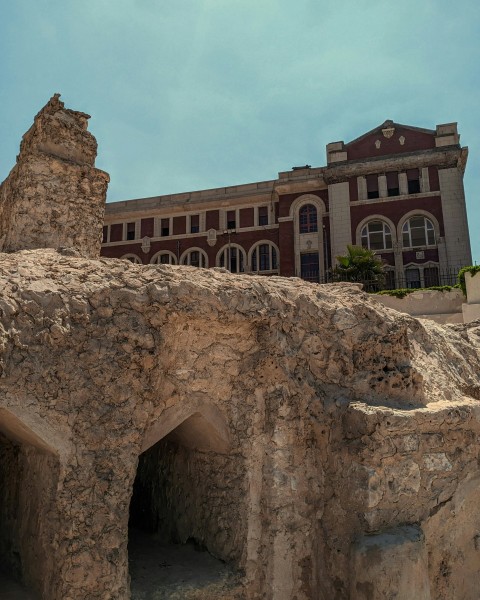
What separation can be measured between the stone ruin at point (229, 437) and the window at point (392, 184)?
26694 mm

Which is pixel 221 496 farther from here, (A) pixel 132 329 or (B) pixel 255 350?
(A) pixel 132 329

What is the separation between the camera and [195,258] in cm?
3653

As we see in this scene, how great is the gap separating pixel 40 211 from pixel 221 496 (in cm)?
469

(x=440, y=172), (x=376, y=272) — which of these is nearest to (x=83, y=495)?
(x=376, y=272)

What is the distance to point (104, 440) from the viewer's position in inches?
185

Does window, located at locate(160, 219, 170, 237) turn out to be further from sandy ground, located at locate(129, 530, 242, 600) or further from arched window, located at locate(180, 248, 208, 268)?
→ sandy ground, located at locate(129, 530, 242, 600)

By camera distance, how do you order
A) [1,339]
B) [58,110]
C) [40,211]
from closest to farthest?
[1,339] → [40,211] → [58,110]

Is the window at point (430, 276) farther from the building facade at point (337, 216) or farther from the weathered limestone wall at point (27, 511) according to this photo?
the weathered limestone wall at point (27, 511)

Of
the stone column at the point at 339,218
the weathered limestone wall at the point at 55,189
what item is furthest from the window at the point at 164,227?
the weathered limestone wall at the point at 55,189

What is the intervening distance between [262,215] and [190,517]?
3053 cm

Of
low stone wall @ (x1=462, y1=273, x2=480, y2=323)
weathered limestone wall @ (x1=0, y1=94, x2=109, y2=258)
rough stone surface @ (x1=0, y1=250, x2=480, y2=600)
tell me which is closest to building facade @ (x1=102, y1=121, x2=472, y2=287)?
low stone wall @ (x1=462, y1=273, x2=480, y2=323)

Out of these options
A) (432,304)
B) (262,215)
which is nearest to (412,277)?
(262,215)

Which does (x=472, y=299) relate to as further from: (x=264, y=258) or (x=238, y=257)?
(x=238, y=257)

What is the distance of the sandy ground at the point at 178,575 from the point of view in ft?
16.4
